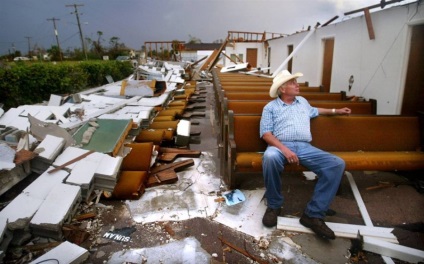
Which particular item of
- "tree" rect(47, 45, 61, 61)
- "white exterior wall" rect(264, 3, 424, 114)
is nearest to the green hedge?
"white exterior wall" rect(264, 3, 424, 114)

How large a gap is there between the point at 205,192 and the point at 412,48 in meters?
4.02

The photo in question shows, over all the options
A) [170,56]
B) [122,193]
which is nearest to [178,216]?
Result: [122,193]

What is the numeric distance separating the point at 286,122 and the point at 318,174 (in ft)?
2.25

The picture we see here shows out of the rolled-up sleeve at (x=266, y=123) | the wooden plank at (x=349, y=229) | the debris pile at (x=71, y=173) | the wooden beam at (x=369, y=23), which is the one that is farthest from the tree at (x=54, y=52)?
the wooden plank at (x=349, y=229)

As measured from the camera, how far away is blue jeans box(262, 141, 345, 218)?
2.71 metres

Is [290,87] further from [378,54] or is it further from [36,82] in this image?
[36,82]

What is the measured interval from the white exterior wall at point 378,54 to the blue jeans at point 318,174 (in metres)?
2.70

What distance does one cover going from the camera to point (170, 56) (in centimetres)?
2802

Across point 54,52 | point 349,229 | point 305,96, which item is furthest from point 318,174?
point 54,52

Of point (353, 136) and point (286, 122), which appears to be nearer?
point (286, 122)

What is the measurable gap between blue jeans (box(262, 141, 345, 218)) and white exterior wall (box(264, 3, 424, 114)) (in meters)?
2.70

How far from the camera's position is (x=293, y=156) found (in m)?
2.80

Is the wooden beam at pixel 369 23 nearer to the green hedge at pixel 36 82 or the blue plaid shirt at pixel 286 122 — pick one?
the blue plaid shirt at pixel 286 122

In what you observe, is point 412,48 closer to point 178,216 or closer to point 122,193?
point 178,216
